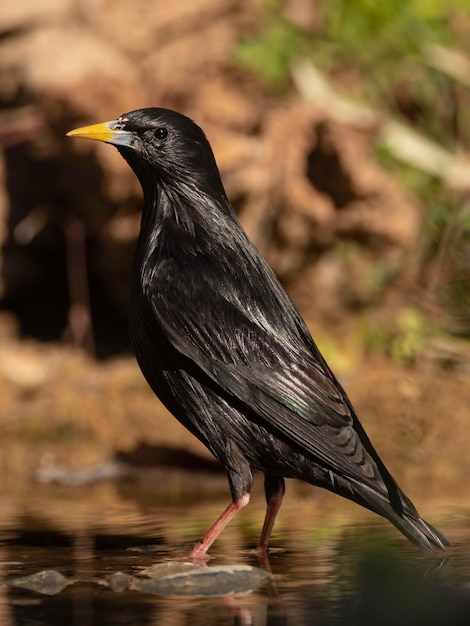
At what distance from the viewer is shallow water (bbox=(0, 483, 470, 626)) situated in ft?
10.3

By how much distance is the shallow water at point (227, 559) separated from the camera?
10.3ft

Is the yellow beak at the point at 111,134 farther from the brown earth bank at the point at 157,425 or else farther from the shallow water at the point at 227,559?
the brown earth bank at the point at 157,425

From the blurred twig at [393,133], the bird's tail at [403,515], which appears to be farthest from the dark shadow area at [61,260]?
the bird's tail at [403,515]

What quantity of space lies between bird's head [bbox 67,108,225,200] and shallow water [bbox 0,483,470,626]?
1469 millimetres

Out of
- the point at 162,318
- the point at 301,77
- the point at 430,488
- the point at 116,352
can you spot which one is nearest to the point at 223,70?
the point at 301,77

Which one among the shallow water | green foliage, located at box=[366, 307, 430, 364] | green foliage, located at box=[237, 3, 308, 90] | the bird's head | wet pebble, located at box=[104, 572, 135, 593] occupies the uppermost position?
green foliage, located at box=[237, 3, 308, 90]

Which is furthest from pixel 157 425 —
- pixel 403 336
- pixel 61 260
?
pixel 61 260

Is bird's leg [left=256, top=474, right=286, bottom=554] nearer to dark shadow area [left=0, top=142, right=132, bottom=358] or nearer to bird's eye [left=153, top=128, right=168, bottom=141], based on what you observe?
bird's eye [left=153, top=128, right=168, bottom=141]

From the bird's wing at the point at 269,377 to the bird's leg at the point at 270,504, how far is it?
32 cm

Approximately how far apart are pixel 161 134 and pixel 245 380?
1.21 metres

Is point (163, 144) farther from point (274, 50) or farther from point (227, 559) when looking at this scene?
point (274, 50)

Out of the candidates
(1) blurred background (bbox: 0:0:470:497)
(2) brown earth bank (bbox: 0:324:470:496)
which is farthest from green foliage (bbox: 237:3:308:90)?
(2) brown earth bank (bbox: 0:324:470:496)

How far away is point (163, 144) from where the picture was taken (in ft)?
16.4

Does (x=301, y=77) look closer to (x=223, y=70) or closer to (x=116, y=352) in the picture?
(x=223, y=70)
